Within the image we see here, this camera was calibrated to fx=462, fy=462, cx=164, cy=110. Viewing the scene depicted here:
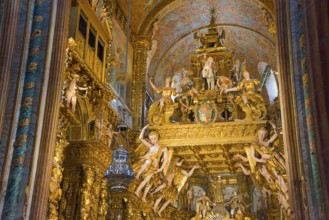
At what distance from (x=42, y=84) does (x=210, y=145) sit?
25.5 feet

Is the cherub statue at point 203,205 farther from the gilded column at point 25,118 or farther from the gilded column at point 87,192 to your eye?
the gilded column at point 25,118

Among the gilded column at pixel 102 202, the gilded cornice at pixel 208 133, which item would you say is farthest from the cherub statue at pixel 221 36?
the gilded column at pixel 102 202

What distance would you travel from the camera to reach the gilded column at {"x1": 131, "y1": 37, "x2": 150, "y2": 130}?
51.4 feet

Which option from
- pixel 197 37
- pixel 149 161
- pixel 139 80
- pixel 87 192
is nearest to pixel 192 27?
pixel 197 37

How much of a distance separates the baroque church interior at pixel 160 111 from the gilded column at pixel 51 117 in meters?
0.02

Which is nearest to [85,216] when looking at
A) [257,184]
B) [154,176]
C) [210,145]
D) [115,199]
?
[115,199]

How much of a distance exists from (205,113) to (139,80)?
3.32 metres

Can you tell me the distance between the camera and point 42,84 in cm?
775

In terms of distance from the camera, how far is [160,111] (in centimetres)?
1438

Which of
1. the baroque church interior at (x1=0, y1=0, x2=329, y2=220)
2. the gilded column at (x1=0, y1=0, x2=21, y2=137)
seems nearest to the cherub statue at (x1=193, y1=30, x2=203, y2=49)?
the baroque church interior at (x1=0, y1=0, x2=329, y2=220)

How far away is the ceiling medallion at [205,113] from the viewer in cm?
1382

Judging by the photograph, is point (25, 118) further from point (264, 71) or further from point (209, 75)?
point (264, 71)

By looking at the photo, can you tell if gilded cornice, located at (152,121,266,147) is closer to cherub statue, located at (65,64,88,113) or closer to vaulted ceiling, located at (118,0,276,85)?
cherub statue, located at (65,64,88,113)

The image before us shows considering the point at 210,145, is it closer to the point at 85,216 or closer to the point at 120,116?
the point at 120,116
